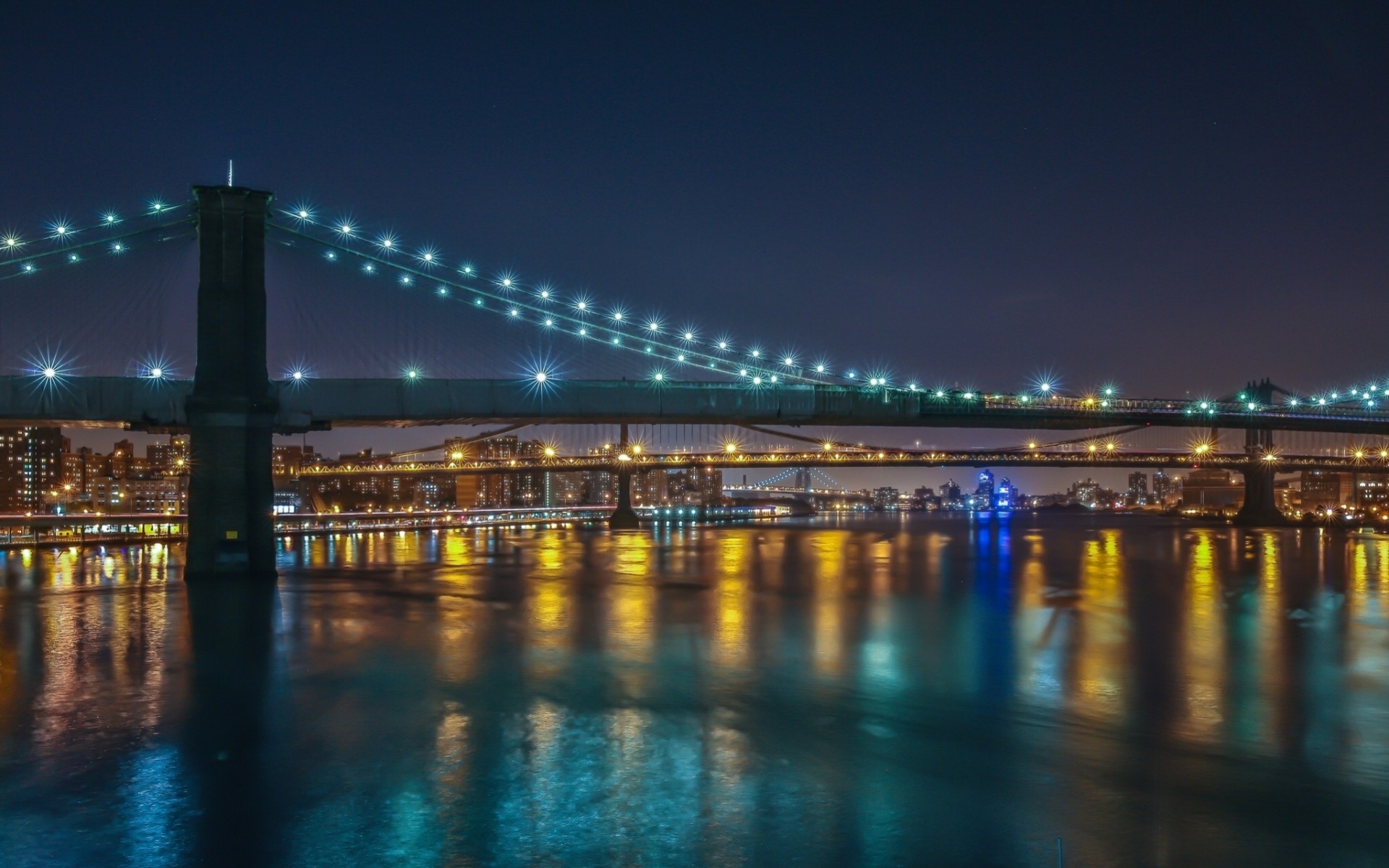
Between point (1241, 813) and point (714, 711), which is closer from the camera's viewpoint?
point (1241, 813)

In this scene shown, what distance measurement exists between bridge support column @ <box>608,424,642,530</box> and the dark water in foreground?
64.2m

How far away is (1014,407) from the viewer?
1992 inches

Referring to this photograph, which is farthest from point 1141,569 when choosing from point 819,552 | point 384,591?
point 384,591

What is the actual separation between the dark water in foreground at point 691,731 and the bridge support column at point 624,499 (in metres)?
64.2

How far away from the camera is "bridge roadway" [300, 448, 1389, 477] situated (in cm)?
10000

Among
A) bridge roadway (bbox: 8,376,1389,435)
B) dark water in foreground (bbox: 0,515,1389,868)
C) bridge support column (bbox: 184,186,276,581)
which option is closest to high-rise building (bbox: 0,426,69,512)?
bridge roadway (bbox: 8,376,1389,435)

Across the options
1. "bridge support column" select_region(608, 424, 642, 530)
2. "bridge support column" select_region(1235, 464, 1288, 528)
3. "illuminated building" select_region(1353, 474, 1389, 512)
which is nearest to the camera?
"bridge support column" select_region(608, 424, 642, 530)

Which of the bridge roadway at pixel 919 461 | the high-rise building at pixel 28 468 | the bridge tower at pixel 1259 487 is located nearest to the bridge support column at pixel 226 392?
the bridge roadway at pixel 919 461

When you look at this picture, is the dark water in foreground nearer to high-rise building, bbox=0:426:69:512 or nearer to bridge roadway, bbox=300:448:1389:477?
bridge roadway, bbox=300:448:1389:477

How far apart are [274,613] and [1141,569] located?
104 ft

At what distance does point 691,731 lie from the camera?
12367 millimetres

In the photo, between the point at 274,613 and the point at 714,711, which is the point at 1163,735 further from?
the point at 274,613

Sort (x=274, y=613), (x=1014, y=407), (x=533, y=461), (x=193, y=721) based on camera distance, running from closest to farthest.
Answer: (x=193, y=721)
(x=274, y=613)
(x=1014, y=407)
(x=533, y=461)

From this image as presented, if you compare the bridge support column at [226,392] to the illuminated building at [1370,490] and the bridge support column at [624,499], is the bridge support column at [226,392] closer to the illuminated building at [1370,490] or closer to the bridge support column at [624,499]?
the bridge support column at [624,499]
